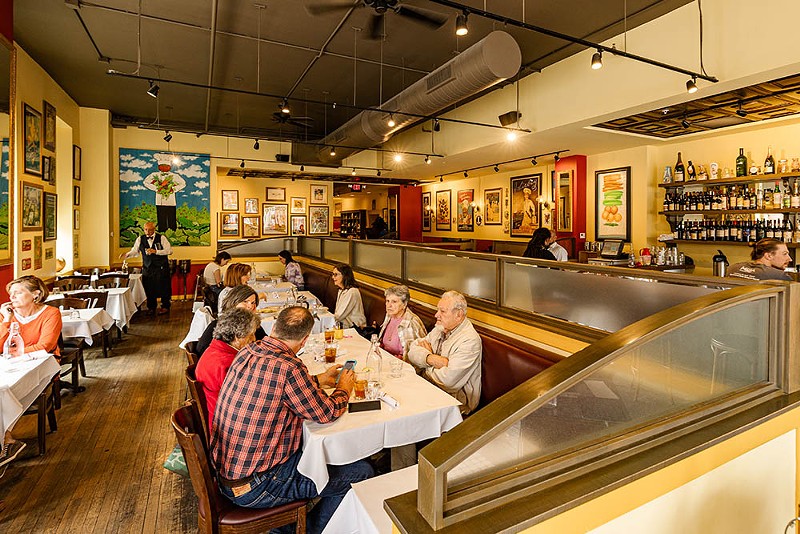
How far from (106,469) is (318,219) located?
440 inches

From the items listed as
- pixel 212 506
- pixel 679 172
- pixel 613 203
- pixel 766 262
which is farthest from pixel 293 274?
pixel 679 172

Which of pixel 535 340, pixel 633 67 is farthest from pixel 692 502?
pixel 633 67

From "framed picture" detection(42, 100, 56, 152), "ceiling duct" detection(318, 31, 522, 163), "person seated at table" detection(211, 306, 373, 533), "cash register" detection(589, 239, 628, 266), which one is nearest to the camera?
"person seated at table" detection(211, 306, 373, 533)

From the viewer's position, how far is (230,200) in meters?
13.3

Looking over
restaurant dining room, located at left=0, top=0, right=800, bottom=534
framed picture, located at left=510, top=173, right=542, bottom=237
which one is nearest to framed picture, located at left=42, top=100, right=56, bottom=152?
restaurant dining room, located at left=0, top=0, right=800, bottom=534

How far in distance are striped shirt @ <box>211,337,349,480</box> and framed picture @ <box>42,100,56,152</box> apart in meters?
7.18

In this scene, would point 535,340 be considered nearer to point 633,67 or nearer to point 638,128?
point 633,67

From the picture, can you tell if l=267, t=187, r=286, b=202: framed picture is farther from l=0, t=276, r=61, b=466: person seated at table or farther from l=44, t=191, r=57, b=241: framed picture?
l=0, t=276, r=61, b=466: person seated at table

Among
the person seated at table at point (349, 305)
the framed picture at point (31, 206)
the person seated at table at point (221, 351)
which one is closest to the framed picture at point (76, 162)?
the framed picture at point (31, 206)

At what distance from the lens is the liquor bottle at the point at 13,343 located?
3.48 meters

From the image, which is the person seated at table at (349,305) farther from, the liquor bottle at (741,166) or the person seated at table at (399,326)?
the liquor bottle at (741,166)

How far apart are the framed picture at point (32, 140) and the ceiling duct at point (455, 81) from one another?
4.99 meters

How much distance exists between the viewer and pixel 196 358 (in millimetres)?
3221

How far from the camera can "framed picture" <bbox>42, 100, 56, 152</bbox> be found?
7.21 meters
